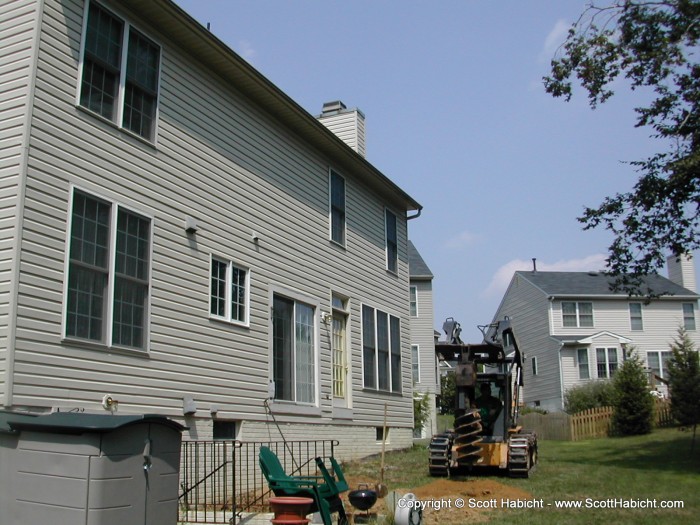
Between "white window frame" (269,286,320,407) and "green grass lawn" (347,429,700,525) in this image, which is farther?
"white window frame" (269,286,320,407)

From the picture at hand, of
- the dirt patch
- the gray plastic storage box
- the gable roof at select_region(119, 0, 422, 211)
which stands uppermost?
the gable roof at select_region(119, 0, 422, 211)

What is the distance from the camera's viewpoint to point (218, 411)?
12.5m

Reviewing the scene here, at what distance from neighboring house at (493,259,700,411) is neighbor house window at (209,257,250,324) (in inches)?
1072

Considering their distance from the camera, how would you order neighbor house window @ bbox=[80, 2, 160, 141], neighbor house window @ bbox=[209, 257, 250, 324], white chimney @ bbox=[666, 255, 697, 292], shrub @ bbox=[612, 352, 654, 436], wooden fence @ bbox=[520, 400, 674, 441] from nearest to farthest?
1. neighbor house window @ bbox=[80, 2, 160, 141]
2. neighbor house window @ bbox=[209, 257, 250, 324]
3. shrub @ bbox=[612, 352, 654, 436]
4. wooden fence @ bbox=[520, 400, 674, 441]
5. white chimney @ bbox=[666, 255, 697, 292]

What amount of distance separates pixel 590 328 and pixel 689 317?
5796 millimetres

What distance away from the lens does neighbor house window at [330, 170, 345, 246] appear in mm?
17859

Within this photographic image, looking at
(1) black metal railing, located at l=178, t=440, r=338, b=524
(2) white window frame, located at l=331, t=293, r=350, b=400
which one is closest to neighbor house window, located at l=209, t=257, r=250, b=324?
(1) black metal railing, located at l=178, t=440, r=338, b=524

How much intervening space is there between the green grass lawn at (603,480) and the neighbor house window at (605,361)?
48.5 feet

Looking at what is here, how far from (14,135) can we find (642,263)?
49.9 feet

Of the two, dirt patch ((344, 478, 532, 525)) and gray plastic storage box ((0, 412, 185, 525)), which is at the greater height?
gray plastic storage box ((0, 412, 185, 525))

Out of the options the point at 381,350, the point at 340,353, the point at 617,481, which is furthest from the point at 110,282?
the point at 381,350

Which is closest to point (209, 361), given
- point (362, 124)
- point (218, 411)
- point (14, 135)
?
point (218, 411)

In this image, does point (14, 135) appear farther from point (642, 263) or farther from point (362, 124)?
point (642, 263)

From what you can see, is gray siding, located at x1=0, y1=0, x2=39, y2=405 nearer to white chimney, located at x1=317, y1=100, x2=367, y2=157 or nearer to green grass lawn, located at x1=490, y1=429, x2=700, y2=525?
green grass lawn, located at x1=490, y1=429, x2=700, y2=525
